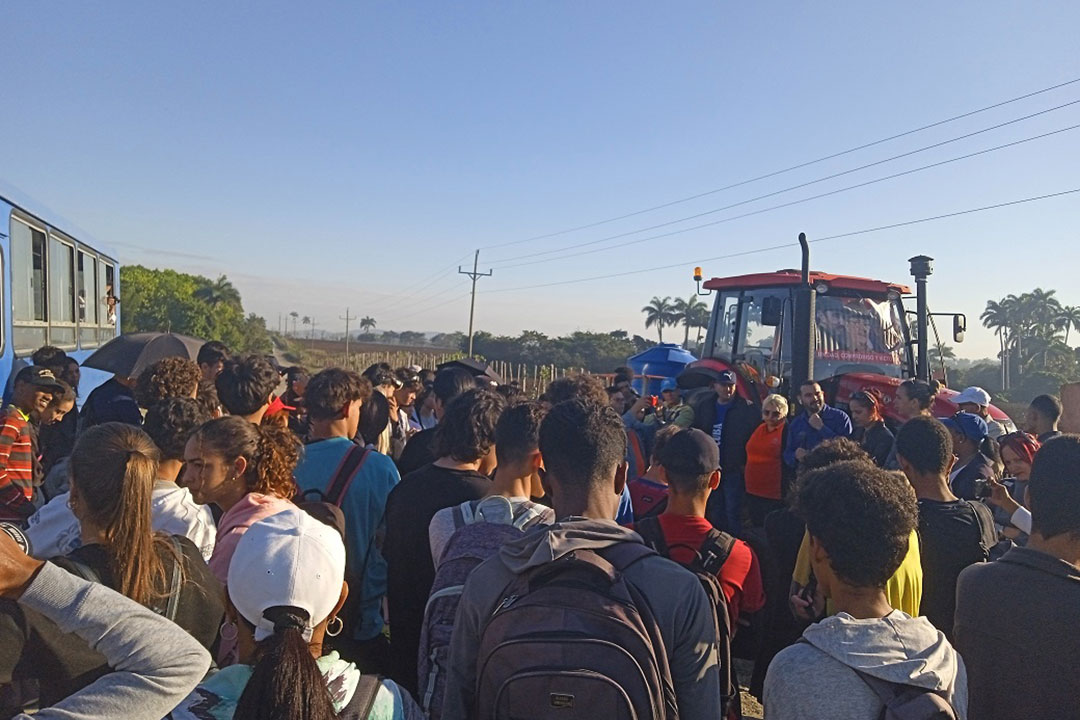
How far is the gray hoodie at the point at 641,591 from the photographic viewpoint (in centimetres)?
192

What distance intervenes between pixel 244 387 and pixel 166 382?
0.55 meters

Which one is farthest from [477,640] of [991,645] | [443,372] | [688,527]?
[443,372]

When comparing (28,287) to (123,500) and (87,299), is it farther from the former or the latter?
(123,500)

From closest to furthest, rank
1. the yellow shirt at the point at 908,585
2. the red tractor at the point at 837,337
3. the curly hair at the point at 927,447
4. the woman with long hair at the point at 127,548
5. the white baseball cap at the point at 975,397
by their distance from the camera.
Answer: the woman with long hair at the point at 127,548 < the yellow shirt at the point at 908,585 < the curly hair at the point at 927,447 < the white baseball cap at the point at 975,397 < the red tractor at the point at 837,337

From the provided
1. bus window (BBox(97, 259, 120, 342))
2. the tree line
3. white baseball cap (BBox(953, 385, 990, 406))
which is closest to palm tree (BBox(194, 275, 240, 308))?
the tree line

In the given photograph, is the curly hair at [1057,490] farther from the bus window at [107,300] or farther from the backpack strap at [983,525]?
the bus window at [107,300]

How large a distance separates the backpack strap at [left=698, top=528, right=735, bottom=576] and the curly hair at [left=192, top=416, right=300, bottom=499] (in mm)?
1666

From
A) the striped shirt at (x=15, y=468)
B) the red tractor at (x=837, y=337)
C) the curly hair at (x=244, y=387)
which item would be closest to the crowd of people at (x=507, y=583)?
the curly hair at (x=244, y=387)

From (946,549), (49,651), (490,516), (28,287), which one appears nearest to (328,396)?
(490,516)

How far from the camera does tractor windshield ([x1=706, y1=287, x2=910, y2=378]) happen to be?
919 centimetres

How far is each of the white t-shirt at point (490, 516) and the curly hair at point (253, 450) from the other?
692mm

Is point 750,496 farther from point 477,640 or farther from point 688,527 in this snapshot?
point 477,640

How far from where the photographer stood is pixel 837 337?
30.6 ft

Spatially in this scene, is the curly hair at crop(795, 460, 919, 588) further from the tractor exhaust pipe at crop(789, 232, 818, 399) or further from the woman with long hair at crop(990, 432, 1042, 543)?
the tractor exhaust pipe at crop(789, 232, 818, 399)
